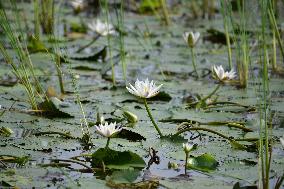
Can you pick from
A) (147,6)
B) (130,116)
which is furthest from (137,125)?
(147,6)

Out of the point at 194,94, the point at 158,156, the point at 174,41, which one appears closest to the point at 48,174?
the point at 158,156

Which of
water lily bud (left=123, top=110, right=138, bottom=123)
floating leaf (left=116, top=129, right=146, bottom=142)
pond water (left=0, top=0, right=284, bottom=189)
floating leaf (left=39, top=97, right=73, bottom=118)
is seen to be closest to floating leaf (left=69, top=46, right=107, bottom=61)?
pond water (left=0, top=0, right=284, bottom=189)

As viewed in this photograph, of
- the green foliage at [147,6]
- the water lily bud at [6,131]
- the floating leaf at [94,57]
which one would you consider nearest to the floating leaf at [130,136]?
the water lily bud at [6,131]

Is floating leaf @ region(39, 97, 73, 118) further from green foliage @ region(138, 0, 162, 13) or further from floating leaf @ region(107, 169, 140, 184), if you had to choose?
green foliage @ region(138, 0, 162, 13)

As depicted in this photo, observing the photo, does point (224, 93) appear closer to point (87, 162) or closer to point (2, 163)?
point (87, 162)

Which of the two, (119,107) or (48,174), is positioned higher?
(119,107)

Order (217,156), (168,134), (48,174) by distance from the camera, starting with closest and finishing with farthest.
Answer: (48,174) < (217,156) < (168,134)
